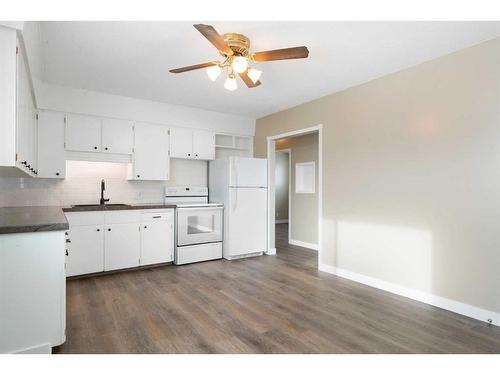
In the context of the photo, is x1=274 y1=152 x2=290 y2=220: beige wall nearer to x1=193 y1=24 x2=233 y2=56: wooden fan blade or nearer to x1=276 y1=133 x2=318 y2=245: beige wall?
x1=276 y1=133 x2=318 y2=245: beige wall

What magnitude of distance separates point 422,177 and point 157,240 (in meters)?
3.45

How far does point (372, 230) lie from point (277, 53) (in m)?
2.34

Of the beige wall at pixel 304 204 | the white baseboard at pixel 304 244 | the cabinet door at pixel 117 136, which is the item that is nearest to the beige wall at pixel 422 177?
the white baseboard at pixel 304 244

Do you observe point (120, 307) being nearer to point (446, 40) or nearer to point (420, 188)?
point (420, 188)

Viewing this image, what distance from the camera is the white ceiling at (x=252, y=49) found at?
2.37 meters

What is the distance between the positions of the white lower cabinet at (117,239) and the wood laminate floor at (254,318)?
0.21 m

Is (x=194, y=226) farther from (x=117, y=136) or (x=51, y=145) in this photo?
(x=51, y=145)

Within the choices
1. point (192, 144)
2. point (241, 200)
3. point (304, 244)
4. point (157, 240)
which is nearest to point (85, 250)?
point (157, 240)

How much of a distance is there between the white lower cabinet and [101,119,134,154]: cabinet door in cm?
92

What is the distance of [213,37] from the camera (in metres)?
Answer: 2.04

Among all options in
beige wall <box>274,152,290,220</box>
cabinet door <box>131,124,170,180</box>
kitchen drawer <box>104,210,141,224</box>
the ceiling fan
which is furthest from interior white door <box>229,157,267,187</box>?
beige wall <box>274,152,290,220</box>

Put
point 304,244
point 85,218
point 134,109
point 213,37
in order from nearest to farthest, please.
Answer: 1. point 213,37
2. point 85,218
3. point 134,109
4. point 304,244
